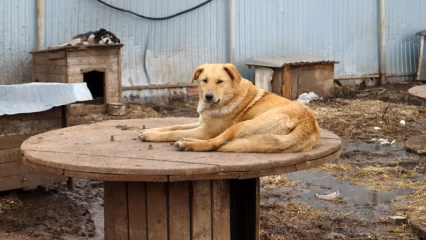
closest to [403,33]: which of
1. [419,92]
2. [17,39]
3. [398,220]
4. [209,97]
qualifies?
[419,92]

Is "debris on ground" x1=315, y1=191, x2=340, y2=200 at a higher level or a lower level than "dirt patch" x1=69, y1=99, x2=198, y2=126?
lower

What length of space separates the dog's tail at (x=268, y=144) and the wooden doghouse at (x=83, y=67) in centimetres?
695

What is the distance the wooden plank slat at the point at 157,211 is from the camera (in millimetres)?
4539

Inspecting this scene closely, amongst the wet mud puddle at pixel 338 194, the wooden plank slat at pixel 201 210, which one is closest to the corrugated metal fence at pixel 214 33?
the wet mud puddle at pixel 338 194

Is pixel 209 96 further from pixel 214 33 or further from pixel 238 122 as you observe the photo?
pixel 214 33

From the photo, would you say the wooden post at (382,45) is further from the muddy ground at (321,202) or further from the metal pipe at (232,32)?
the muddy ground at (321,202)

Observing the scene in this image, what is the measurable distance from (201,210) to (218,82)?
35.2 inches

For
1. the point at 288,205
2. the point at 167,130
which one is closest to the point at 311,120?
the point at 167,130

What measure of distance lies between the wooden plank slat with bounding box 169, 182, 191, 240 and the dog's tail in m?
0.37

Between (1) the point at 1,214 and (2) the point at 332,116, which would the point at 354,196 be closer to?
(1) the point at 1,214

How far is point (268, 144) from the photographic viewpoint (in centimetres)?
461

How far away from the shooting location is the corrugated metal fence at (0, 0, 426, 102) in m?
12.2

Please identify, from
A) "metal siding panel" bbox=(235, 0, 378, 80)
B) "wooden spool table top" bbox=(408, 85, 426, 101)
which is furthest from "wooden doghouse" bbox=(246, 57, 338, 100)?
"wooden spool table top" bbox=(408, 85, 426, 101)

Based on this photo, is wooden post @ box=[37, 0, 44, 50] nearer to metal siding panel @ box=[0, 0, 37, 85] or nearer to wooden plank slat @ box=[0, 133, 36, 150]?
metal siding panel @ box=[0, 0, 37, 85]
